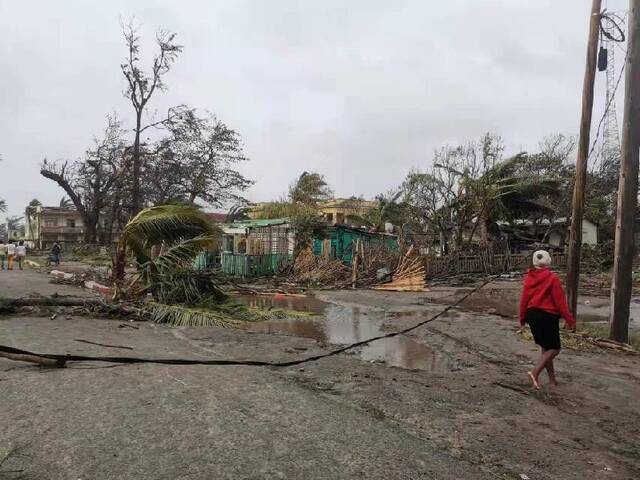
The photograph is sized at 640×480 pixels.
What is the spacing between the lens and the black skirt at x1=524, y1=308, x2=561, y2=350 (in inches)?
236

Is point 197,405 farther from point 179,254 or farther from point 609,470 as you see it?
point 179,254

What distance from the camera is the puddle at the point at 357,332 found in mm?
7641

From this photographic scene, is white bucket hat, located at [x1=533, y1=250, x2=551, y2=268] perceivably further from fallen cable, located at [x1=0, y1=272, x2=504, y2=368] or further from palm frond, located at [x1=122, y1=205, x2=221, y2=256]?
palm frond, located at [x1=122, y1=205, x2=221, y2=256]

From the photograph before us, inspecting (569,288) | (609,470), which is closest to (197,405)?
(609,470)

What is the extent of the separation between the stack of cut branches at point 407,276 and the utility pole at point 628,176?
10.6 meters

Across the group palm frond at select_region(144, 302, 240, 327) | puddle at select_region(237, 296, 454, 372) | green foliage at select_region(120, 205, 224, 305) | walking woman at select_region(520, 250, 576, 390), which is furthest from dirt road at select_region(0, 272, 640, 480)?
green foliage at select_region(120, 205, 224, 305)

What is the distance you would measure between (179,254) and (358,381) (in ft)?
21.4

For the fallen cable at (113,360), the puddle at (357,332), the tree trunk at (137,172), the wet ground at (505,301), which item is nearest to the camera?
the fallen cable at (113,360)

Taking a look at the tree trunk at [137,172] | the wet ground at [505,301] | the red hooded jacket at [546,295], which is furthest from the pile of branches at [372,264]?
the tree trunk at [137,172]

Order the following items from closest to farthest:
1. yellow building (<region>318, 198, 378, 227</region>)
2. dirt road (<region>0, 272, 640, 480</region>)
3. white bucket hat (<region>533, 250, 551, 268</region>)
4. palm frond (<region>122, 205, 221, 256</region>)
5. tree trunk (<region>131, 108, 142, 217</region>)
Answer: dirt road (<region>0, 272, 640, 480</region>) < white bucket hat (<region>533, 250, 551, 268</region>) < palm frond (<region>122, 205, 221, 256</region>) < tree trunk (<region>131, 108, 142, 217</region>) < yellow building (<region>318, 198, 378, 227</region>)

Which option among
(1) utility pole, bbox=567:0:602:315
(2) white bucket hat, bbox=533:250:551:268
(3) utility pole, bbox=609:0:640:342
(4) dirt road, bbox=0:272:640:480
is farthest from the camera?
(1) utility pole, bbox=567:0:602:315

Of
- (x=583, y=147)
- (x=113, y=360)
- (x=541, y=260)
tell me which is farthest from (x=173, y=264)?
(x=583, y=147)

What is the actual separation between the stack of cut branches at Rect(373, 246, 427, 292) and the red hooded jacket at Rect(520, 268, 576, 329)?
12.8 meters

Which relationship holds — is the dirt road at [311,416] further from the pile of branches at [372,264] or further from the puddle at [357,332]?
the pile of branches at [372,264]
